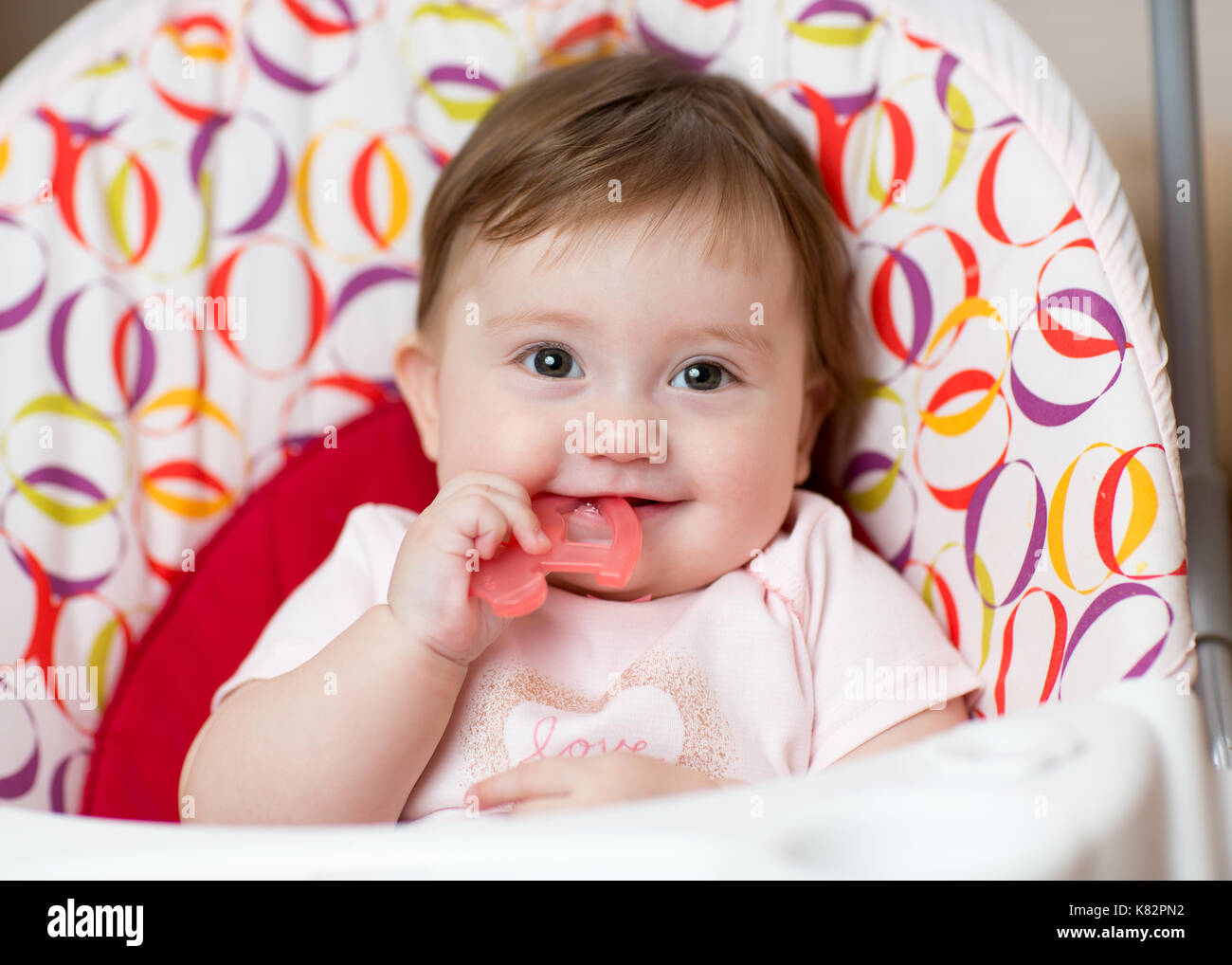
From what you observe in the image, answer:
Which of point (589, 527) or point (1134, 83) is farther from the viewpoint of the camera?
point (1134, 83)

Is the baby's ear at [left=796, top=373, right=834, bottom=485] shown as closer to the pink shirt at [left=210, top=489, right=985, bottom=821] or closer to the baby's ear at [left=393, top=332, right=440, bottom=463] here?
the pink shirt at [left=210, top=489, right=985, bottom=821]

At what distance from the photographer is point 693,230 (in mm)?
854

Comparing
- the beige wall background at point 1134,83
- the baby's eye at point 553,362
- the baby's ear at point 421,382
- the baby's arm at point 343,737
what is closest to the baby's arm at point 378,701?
the baby's arm at point 343,737

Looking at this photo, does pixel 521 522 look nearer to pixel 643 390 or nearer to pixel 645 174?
pixel 643 390

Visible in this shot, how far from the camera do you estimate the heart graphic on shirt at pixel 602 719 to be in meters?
0.82

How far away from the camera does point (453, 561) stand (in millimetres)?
783

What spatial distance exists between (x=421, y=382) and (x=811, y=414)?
1.08ft

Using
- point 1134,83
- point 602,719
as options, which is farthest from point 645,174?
point 1134,83

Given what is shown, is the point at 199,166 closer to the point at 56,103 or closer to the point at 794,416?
the point at 56,103

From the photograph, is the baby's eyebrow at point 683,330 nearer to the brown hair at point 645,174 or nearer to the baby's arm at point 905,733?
the brown hair at point 645,174

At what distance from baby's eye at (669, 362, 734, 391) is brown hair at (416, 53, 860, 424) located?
0.26ft

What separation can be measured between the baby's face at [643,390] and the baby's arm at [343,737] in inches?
6.0
